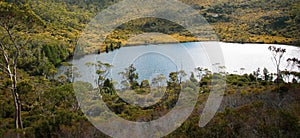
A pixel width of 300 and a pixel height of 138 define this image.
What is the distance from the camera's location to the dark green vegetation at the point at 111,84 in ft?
37.2

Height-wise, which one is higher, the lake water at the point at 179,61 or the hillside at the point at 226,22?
the hillside at the point at 226,22

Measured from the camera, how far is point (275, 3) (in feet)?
419

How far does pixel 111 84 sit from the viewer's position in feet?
123

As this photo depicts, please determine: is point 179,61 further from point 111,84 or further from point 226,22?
point 226,22

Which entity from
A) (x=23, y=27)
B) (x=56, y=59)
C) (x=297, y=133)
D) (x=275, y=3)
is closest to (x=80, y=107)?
(x=23, y=27)

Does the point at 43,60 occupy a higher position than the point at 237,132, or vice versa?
the point at 43,60

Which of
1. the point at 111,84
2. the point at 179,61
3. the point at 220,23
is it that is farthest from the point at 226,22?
the point at 111,84

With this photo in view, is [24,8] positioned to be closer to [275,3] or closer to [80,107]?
[80,107]

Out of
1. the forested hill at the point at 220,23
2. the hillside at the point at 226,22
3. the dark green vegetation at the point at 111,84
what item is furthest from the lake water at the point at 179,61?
the hillside at the point at 226,22

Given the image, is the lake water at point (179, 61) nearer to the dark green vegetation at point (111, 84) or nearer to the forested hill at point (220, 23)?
the dark green vegetation at point (111, 84)

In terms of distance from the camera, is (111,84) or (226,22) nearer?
(111,84)

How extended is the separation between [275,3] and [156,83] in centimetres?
10672

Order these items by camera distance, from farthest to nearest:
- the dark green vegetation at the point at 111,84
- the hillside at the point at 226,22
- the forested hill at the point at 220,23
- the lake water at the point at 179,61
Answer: the hillside at the point at 226,22, the forested hill at the point at 220,23, the lake water at the point at 179,61, the dark green vegetation at the point at 111,84

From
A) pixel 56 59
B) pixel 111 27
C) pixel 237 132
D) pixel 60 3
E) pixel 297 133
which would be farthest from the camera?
pixel 60 3
